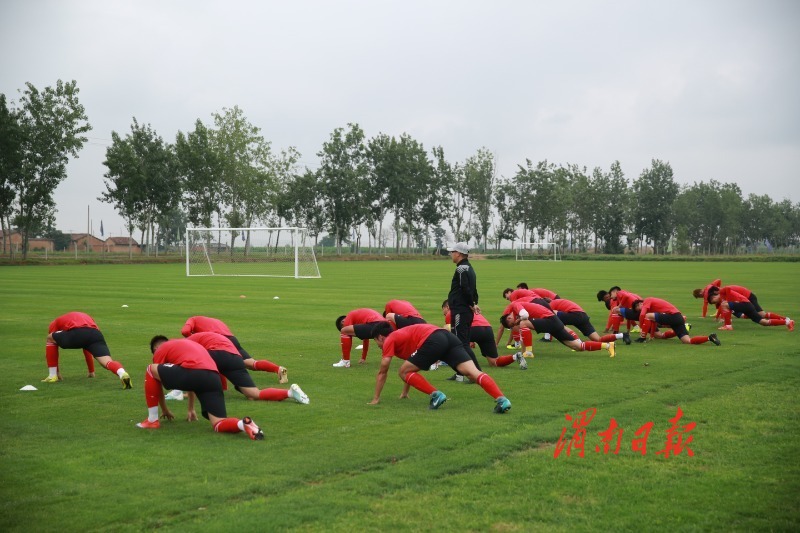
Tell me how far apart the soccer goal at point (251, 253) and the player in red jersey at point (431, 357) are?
43.9m

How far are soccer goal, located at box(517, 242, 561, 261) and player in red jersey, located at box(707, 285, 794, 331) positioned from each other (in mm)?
100957

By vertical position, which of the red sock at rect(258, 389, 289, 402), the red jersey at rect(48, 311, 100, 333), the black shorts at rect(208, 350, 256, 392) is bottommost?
the red sock at rect(258, 389, 289, 402)

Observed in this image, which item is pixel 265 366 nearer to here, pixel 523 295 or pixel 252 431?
pixel 252 431

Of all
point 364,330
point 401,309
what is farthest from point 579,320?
point 364,330

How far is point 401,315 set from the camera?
15602 mm

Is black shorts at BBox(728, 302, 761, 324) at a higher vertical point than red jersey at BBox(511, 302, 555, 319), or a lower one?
lower

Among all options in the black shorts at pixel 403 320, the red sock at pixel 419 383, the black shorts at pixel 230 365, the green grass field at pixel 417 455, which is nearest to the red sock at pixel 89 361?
the green grass field at pixel 417 455

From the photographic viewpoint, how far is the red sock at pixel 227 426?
9.38 meters

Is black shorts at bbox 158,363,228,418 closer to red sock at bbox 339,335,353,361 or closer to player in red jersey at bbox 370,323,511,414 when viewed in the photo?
player in red jersey at bbox 370,323,511,414

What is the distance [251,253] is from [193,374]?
6246 cm

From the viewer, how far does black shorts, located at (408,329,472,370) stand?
10.7m

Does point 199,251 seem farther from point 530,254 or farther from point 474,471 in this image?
point 530,254

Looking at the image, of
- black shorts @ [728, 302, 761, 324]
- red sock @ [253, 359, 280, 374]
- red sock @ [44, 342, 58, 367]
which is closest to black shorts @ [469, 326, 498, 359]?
red sock @ [253, 359, 280, 374]

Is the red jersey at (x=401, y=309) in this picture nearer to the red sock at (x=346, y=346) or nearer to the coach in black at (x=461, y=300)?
the red sock at (x=346, y=346)
